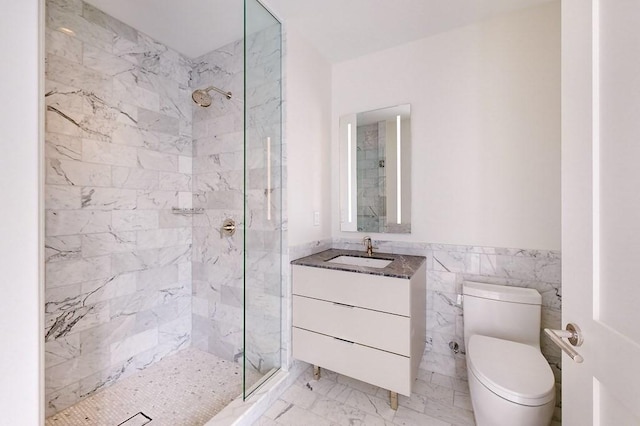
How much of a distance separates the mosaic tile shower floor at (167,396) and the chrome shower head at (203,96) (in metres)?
2.15

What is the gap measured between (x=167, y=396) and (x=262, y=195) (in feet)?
5.04

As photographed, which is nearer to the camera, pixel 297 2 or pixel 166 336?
pixel 297 2

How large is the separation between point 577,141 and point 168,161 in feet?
8.31

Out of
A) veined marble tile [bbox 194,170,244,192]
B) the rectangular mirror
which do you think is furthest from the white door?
veined marble tile [bbox 194,170,244,192]

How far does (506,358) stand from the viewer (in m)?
1.35

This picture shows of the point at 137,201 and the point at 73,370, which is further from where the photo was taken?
the point at 137,201

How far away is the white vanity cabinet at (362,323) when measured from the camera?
1.50 meters

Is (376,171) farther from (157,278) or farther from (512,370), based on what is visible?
(157,278)

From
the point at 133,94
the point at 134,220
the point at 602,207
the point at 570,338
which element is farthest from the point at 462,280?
the point at 133,94

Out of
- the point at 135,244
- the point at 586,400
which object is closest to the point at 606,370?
the point at 586,400

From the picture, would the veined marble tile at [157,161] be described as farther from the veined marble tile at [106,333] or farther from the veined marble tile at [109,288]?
the veined marble tile at [106,333]

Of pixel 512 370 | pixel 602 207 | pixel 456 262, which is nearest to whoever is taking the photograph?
pixel 602 207

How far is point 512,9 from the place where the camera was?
1692mm

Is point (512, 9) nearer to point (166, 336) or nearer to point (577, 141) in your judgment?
point (577, 141)
